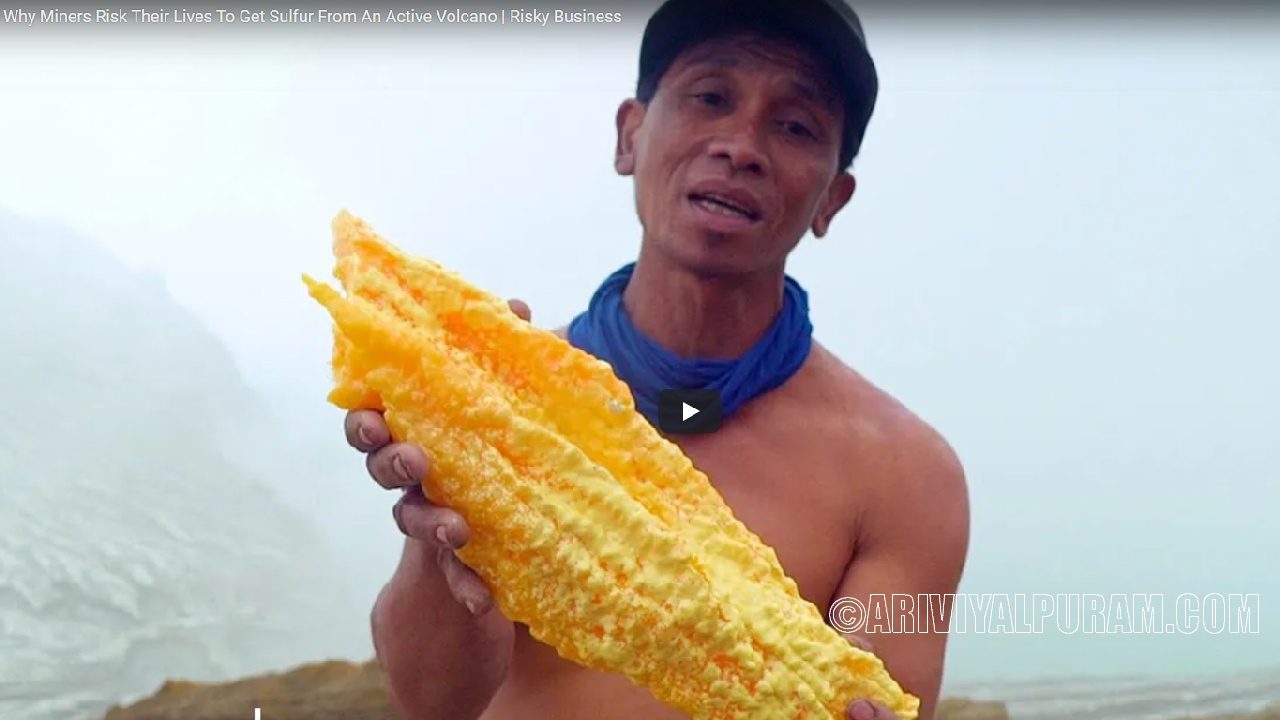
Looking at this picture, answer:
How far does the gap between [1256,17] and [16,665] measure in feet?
6.70

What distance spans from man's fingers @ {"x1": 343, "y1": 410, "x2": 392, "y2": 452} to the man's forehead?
50cm

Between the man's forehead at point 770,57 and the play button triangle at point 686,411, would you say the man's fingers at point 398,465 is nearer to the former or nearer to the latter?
the play button triangle at point 686,411

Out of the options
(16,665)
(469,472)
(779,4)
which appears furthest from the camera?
(16,665)

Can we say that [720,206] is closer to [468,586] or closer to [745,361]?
[745,361]

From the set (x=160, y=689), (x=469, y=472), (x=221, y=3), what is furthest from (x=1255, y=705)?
(x=221, y=3)

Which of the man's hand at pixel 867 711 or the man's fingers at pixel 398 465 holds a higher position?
the man's fingers at pixel 398 465

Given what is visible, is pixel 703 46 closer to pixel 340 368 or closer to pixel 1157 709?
pixel 340 368

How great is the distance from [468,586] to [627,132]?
0.55 meters

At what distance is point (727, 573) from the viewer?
0.73 m

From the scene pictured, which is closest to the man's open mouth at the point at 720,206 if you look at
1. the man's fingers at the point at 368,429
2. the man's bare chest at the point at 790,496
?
the man's bare chest at the point at 790,496

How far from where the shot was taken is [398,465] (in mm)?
662

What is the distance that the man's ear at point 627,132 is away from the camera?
1042mm

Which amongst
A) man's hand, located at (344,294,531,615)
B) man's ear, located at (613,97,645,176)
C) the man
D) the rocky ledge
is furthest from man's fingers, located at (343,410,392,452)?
the rocky ledge

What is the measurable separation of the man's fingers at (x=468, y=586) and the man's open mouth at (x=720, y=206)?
419 mm
